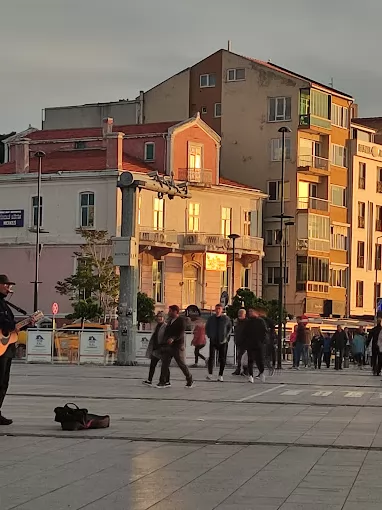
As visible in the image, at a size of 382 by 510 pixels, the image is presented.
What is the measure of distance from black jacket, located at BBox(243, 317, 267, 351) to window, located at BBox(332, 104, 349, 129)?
56.8 meters

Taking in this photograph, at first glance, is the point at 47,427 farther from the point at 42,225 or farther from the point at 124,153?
the point at 124,153

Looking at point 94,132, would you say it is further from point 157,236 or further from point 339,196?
point 339,196

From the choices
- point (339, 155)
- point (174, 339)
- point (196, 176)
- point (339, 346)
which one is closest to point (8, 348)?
point (174, 339)

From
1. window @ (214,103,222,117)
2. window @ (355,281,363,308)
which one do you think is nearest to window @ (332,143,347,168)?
window @ (214,103,222,117)

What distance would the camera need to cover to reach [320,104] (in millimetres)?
80188

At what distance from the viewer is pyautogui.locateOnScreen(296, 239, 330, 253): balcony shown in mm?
79062

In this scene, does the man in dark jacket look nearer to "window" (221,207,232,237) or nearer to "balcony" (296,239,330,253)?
"window" (221,207,232,237)

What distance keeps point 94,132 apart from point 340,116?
1881cm

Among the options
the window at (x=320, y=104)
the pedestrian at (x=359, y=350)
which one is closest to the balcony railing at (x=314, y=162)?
the window at (x=320, y=104)

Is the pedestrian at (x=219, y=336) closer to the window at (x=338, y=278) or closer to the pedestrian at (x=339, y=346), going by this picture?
the pedestrian at (x=339, y=346)

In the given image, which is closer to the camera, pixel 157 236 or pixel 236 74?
pixel 157 236

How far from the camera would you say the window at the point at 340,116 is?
271 feet

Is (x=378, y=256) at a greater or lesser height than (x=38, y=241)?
greater

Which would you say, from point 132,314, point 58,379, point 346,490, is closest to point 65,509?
point 346,490
